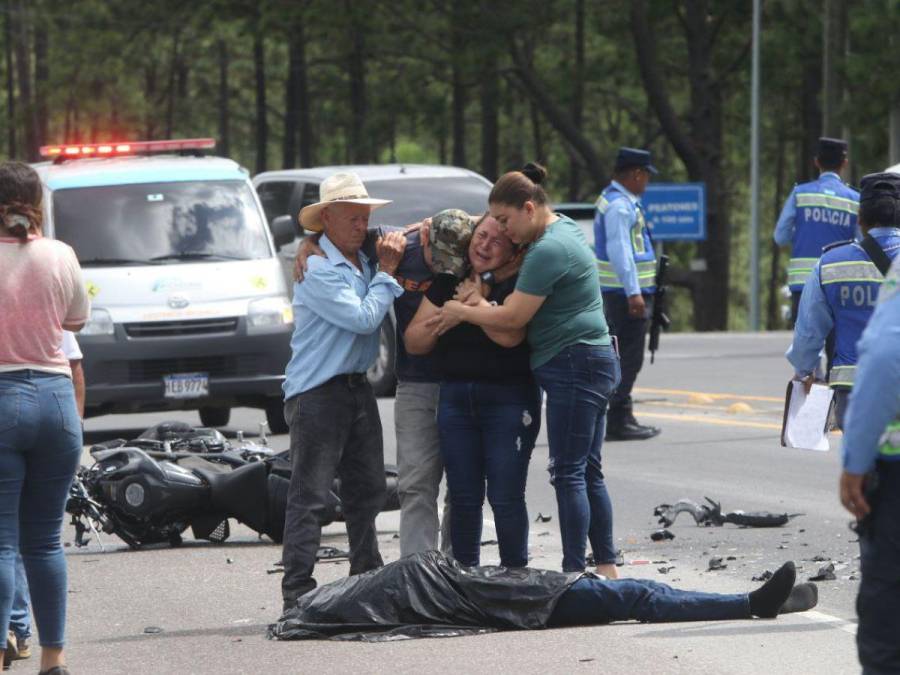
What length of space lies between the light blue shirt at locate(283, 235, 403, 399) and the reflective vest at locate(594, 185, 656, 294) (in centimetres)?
506

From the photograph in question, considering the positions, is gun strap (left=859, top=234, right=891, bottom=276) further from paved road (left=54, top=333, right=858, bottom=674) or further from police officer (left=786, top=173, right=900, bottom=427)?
paved road (left=54, top=333, right=858, bottom=674)

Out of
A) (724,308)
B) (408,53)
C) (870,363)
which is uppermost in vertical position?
(408,53)

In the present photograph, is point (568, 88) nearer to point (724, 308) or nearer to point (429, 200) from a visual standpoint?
point (724, 308)

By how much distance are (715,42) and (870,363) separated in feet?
118

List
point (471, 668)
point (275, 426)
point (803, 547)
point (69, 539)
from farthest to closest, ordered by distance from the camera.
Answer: point (275, 426), point (69, 539), point (803, 547), point (471, 668)

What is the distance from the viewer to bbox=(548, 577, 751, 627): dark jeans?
717 centimetres

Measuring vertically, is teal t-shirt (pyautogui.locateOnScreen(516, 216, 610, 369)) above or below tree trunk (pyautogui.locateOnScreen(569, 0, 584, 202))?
below

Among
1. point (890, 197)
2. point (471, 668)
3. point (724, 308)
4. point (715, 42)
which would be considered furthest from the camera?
point (715, 42)

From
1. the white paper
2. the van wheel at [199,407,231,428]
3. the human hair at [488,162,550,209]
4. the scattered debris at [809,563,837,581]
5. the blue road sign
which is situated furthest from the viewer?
the blue road sign

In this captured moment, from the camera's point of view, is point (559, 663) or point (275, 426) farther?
point (275, 426)

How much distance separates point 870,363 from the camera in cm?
454

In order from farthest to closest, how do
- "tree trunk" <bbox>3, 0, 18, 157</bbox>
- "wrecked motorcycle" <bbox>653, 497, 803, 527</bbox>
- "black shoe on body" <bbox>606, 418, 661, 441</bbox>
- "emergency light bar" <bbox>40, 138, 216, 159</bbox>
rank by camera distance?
"tree trunk" <bbox>3, 0, 18, 157</bbox>
"emergency light bar" <bbox>40, 138, 216, 159</bbox>
"black shoe on body" <bbox>606, 418, 661, 441</bbox>
"wrecked motorcycle" <bbox>653, 497, 803, 527</bbox>

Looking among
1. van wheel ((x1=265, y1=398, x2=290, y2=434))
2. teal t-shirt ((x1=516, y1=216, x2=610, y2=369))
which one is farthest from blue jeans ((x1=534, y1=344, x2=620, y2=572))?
van wheel ((x1=265, y1=398, x2=290, y2=434))

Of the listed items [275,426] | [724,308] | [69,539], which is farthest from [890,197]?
[724,308]
